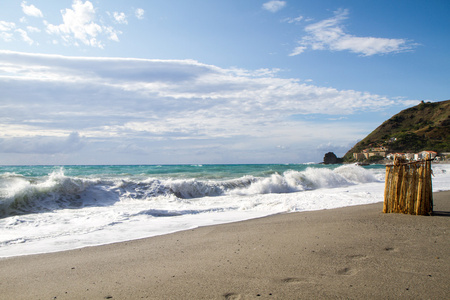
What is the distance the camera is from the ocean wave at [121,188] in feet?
35.3

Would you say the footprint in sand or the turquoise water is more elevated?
the footprint in sand

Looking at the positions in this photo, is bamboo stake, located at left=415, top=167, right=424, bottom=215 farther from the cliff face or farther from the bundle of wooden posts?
the cliff face

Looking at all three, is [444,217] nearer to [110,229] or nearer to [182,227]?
[182,227]

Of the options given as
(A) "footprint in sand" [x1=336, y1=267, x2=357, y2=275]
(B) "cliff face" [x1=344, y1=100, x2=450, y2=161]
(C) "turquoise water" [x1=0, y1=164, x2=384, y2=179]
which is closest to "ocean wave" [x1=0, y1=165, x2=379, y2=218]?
(C) "turquoise water" [x1=0, y1=164, x2=384, y2=179]

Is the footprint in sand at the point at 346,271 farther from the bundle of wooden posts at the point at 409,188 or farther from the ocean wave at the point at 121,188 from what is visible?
the ocean wave at the point at 121,188

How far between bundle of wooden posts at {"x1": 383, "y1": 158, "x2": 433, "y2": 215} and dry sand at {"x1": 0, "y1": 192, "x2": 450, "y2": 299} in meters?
1.05

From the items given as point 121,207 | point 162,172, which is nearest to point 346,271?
point 121,207

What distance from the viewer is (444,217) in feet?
21.0

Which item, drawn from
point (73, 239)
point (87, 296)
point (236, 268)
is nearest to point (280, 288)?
point (236, 268)

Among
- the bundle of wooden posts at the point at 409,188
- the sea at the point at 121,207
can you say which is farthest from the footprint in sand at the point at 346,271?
the bundle of wooden posts at the point at 409,188

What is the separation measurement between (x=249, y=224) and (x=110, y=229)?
302 centimetres

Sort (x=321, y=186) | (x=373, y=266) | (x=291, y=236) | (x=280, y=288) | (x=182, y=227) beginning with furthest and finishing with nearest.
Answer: (x=321, y=186) → (x=182, y=227) → (x=291, y=236) → (x=373, y=266) → (x=280, y=288)

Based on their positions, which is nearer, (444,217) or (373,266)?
(373,266)

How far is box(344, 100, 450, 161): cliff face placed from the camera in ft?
233
